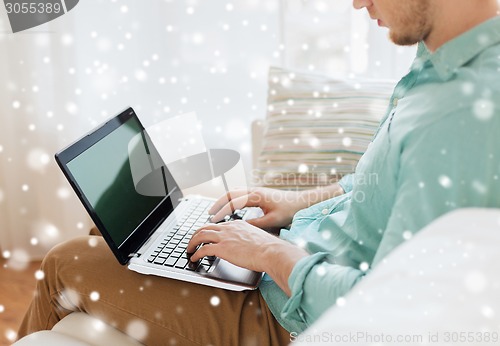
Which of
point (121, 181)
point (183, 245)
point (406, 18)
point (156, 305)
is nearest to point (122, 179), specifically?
point (121, 181)

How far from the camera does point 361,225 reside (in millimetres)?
999

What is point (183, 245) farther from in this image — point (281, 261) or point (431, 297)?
point (431, 297)

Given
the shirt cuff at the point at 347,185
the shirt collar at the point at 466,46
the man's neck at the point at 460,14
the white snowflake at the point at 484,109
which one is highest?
the man's neck at the point at 460,14

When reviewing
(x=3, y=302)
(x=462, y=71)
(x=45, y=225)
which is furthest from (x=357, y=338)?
(x=45, y=225)

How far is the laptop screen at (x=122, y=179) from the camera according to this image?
1101 millimetres

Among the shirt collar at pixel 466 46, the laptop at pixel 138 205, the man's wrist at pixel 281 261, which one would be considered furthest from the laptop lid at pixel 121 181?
the shirt collar at pixel 466 46

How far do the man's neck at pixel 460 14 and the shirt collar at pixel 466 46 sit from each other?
0.08 feet

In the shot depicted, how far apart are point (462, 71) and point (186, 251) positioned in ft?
1.86

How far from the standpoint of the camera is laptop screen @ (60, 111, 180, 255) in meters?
1.10

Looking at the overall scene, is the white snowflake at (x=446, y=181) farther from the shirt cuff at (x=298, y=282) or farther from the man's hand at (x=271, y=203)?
the man's hand at (x=271, y=203)

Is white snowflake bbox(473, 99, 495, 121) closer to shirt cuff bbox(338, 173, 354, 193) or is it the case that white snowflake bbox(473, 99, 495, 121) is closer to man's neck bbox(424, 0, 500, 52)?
man's neck bbox(424, 0, 500, 52)

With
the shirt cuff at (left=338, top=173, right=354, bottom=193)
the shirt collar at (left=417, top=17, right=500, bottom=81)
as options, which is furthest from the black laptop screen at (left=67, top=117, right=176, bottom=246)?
the shirt collar at (left=417, top=17, right=500, bottom=81)

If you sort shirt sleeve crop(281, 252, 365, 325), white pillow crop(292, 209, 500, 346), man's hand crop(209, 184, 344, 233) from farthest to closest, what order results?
man's hand crop(209, 184, 344, 233) < shirt sleeve crop(281, 252, 365, 325) < white pillow crop(292, 209, 500, 346)

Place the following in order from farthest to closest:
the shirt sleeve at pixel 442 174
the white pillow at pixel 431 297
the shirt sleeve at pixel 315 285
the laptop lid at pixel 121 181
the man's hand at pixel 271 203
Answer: the man's hand at pixel 271 203 < the laptop lid at pixel 121 181 < the shirt sleeve at pixel 315 285 < the shirt sleeve at pixel 442 174 < the white pillow at pixel 431 297
